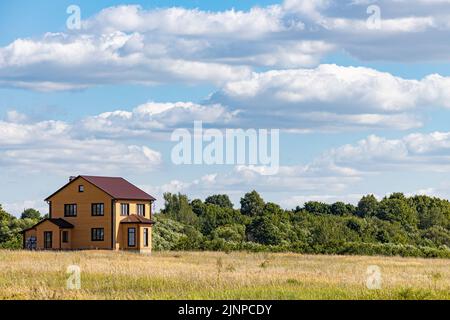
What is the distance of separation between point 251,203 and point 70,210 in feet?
180

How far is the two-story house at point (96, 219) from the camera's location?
214ft

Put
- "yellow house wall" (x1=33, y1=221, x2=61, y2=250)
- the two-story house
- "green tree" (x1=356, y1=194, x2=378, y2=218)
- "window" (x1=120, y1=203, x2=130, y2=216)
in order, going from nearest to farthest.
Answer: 1. the two-story house
2. "window" (x1=120, y1=203, x2=130, y2=216)
3. "yellow house wall" (x1=33, y1=221, x2=61, y2=250)
4. "green tree" (x1=356, y1=194, x2=378, y2=218)

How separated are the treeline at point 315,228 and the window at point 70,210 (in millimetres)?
9052

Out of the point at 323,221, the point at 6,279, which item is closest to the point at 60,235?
the point at 323,221

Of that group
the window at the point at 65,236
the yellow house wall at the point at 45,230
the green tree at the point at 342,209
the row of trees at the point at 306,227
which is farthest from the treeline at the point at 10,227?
the green tree at the point at 342,209

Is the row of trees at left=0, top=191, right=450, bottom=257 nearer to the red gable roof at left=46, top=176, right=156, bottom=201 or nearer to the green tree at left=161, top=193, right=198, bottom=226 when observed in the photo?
the green tree at left=161, top=193, right=198, bottom=226

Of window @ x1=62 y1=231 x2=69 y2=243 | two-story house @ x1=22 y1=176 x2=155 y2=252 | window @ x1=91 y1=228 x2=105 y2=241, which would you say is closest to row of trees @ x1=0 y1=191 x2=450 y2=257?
two-story house @ x1=22 y1=176 x2=155 y2=252

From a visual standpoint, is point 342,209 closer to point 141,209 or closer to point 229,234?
point 229,234

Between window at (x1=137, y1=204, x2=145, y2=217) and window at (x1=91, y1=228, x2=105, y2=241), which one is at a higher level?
window at (x1=137, y1=204, x2=145, y2=217)

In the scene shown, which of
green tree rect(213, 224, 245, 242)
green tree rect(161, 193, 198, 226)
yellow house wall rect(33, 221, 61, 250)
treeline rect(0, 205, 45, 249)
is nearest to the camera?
yellow house wall rect(33, 221, 61, 250)

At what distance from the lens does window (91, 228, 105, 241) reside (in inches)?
2586

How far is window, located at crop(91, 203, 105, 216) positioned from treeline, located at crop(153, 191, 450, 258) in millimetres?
8257

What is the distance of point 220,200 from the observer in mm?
129625
